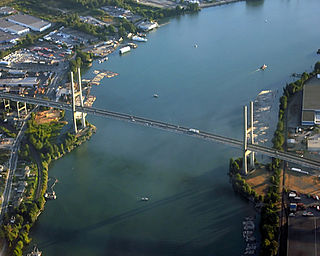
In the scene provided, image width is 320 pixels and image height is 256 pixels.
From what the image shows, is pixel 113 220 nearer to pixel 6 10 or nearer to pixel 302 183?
pixel 302 183

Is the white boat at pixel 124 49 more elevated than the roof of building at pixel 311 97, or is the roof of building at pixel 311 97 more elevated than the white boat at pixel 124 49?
the white boat at pixel 124 49

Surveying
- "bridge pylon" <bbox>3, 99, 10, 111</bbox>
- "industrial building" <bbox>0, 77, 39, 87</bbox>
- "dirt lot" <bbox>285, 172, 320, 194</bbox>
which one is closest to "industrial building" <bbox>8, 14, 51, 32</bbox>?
"industrial building" <bbox>0, 77, 39, 87</bbox>

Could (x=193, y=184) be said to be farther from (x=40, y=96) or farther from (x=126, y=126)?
(x=40, y=96)

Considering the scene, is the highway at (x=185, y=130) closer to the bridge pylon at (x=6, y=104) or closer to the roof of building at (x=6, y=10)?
the bridge pylon at (x=6, y=104)

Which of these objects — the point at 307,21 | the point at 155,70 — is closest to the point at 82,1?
the point at 155,70

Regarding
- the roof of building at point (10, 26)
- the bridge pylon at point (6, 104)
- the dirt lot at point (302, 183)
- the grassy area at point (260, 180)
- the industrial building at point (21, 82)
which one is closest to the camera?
the dirt lot at point (302, 183)

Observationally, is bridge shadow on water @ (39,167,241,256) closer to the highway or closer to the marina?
the highway

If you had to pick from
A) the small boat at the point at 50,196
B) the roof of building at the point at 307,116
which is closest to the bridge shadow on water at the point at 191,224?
the small boat at the point at 50,196
